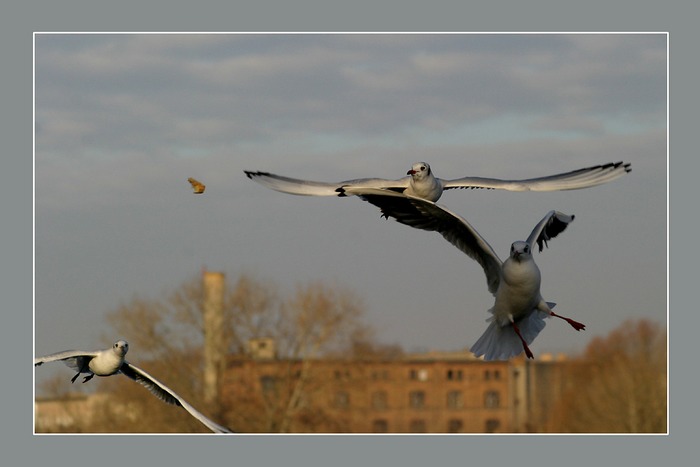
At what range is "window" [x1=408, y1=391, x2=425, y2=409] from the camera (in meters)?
28.9

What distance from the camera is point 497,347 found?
8797mm

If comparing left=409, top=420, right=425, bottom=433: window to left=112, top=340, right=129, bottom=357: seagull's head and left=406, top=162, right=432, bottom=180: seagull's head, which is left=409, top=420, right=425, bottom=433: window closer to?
left=112, top=340, right=129, bottom=357: seagull's head

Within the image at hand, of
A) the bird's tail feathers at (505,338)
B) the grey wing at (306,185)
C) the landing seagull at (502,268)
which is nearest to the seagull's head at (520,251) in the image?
the landing seagull at (502,268)

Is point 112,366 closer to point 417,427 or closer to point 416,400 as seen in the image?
point 417,427

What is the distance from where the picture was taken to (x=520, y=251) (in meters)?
8.22

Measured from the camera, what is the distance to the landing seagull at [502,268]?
8.19 m

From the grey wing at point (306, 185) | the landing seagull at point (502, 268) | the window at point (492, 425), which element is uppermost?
the grey wing at point (306, 185)

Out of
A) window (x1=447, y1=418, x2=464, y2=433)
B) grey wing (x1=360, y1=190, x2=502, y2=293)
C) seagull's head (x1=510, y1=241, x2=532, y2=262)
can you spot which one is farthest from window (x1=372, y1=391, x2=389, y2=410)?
seagull's head (x1=510, y1=241, x2=532, y2=262)

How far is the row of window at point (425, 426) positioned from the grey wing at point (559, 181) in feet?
66.0

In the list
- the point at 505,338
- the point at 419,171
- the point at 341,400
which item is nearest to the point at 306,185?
the point at 419,171

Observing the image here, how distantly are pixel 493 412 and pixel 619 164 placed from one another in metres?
22.5

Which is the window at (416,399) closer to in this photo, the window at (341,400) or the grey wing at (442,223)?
the window at (341,400)

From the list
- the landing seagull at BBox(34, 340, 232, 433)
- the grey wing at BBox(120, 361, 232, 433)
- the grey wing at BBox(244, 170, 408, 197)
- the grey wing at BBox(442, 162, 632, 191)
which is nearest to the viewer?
the grey wing at BBox(244, 170, 408, 197)

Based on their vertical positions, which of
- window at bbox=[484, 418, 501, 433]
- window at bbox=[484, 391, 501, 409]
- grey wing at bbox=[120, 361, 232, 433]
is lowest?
window at bbox=[484, 418, 501, 433]
